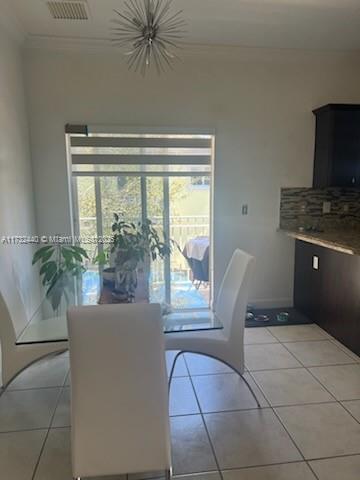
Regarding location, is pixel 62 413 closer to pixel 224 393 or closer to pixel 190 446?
pixel 190 446

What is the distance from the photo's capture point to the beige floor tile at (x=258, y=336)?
10.3ft

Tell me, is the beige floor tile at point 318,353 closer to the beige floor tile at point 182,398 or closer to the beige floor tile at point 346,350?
the beige floor tile at point 346,350

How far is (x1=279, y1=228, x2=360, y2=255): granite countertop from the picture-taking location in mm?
2721

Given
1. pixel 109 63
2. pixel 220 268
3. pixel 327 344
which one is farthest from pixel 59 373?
pixel 109 63

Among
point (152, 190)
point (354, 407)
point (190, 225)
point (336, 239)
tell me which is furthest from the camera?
point (190, 225)

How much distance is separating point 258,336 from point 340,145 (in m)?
2.13

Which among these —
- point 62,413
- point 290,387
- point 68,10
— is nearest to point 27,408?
point 62,413

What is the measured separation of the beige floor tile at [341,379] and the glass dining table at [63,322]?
0.98 m

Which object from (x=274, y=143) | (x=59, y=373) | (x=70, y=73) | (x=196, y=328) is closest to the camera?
(x=196, y=328)

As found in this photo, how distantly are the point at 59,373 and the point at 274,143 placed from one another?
3111 mm

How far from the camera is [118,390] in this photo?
1342 mm

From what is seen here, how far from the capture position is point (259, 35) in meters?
3.21

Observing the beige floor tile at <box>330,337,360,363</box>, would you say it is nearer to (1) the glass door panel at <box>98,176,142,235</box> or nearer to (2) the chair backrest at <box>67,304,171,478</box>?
(2) the chair backrest at <box>67,304,171,478</box>

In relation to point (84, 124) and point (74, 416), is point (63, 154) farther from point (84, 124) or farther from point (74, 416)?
point (74, 416)
